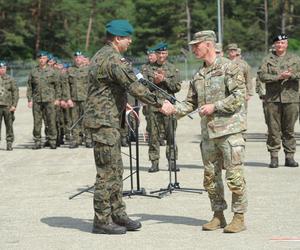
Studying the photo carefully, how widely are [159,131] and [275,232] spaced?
211 inches

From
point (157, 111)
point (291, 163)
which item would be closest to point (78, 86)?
point (157, 111)

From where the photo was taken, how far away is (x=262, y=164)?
1386 cm

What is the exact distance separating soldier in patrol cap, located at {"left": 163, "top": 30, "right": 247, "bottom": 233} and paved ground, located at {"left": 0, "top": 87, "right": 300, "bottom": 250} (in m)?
0.50

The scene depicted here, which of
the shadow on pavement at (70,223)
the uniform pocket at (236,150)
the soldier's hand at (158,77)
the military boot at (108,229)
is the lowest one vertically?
the shadow on pavement at (70,223)

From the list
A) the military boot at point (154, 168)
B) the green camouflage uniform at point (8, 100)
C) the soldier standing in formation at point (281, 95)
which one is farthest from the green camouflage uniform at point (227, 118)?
the green camouflage uniform at point (8, 100)

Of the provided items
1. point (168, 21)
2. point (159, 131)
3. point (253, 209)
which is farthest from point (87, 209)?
point (168, 21)

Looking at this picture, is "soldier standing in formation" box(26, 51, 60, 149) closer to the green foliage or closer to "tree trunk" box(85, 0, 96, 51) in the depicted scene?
the green foliage

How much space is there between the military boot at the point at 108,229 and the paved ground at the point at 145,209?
9 cm

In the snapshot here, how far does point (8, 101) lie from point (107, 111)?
424 inches

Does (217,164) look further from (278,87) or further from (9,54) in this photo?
(9,54)

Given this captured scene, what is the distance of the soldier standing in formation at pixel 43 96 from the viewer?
18.5 m

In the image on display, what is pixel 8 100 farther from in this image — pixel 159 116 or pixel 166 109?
pixel 166 109

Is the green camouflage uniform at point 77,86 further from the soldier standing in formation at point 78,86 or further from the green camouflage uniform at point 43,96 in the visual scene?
the green camouflage uniform at point 43,96

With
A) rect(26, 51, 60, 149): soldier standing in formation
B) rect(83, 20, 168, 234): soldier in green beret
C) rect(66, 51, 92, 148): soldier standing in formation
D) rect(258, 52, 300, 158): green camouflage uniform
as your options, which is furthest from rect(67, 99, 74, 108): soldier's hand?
rect(83, 20, 168, 234): soldier in green beret
